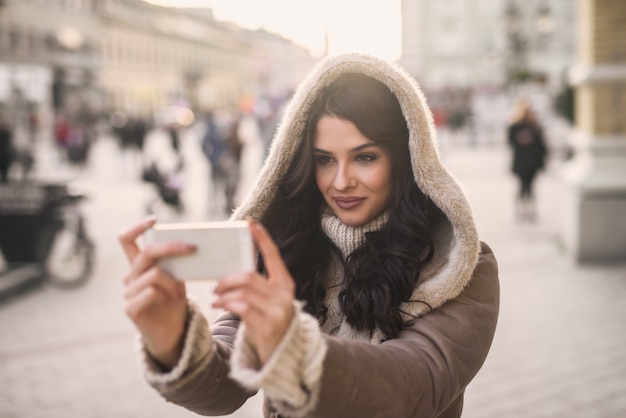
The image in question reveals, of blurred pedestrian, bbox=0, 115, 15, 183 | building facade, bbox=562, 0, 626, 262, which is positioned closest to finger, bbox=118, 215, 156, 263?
building facade, bbox=562, 0, 626, 262

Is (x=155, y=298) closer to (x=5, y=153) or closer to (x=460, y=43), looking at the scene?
(x=5, y=153)

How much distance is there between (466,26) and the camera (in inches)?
2322

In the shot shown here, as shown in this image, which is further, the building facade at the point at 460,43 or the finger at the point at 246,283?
the building facade at the point at 460,43

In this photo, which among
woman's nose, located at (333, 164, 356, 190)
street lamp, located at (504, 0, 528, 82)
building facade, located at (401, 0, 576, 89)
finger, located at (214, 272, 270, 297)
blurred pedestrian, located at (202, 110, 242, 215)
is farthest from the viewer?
building facade, located at (401, 0, 576, 89)

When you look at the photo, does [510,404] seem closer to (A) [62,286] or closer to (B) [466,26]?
(A) [62,286]

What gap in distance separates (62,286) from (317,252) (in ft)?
20.6

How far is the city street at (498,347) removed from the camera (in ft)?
14.2

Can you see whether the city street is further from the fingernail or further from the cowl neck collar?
the fingernail

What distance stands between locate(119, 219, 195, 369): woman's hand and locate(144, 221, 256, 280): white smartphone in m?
0.02

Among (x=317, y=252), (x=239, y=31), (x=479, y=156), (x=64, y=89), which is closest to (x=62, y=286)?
(x=317, y=252)

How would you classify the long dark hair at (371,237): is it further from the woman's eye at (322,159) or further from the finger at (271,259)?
the finger at (271,259)

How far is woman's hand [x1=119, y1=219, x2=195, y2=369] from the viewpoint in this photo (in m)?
1.21

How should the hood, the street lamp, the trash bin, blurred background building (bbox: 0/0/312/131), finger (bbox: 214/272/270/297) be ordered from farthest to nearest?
blurred background building (bbox: 0/0/312/131) < the street lamp < the trash bin < the hood < finger (bbox: 214/272/270/297)

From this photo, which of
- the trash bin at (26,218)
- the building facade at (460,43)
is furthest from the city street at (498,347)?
the building facade at (460,43)
